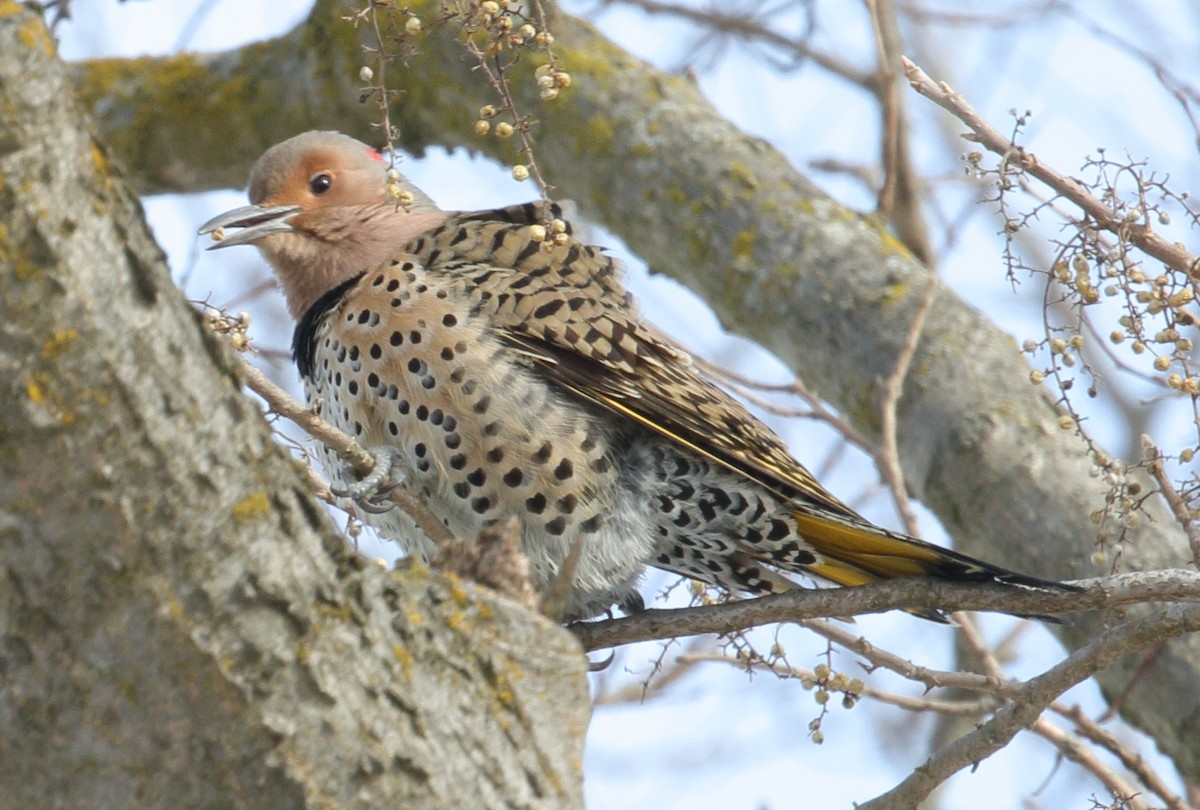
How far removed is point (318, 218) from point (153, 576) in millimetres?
2685

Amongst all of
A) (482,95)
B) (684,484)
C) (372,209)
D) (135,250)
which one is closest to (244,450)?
(135,250)

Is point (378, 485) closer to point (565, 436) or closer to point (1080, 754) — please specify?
point (565, 436)

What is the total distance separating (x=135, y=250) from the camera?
1671 mm

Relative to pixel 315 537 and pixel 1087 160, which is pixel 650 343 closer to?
pixel 1087 160

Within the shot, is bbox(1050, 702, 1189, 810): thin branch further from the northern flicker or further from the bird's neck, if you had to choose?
the bird's neck

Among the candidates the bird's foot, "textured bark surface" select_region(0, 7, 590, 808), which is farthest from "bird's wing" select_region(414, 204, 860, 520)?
"textured bark surface" select_region(0, 7, 590, 808)

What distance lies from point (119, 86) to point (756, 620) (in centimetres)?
421

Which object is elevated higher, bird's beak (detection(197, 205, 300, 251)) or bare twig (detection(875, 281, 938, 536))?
bird's beak (detection(197, 205, 300, 251))

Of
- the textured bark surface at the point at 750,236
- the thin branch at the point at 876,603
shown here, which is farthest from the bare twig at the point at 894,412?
the thin branch at the point at 876,603

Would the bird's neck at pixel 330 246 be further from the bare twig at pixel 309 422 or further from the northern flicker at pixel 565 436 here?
the bare twig at pixel 309 422

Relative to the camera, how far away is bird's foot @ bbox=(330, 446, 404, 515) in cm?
331

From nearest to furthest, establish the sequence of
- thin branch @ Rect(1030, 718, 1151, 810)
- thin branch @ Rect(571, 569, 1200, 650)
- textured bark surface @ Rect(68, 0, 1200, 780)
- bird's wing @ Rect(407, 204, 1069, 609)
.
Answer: thin branch @ Rect(571, 569, 1200, 650), thin branch @ Rect(1030, 718, 1151, 810), bird's wing @ Rect(407, 204, 1069, 609), textured bark surface @ Rect(68, 0, 1200, 780)

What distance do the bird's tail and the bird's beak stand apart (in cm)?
173

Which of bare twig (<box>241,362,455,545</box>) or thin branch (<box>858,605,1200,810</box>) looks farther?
bare twig (<box>241,362,455,545</box>)
